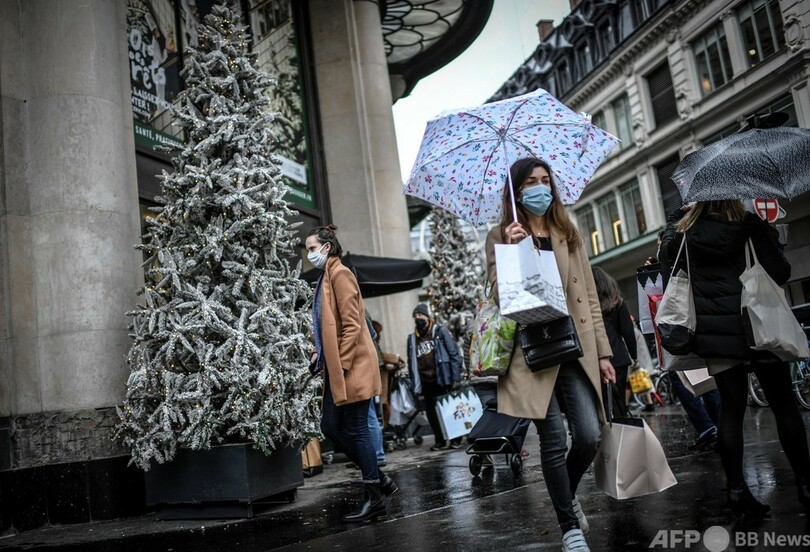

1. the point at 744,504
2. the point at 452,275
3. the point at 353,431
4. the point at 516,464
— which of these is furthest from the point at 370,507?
the point at 452,275

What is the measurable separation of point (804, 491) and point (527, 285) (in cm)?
200

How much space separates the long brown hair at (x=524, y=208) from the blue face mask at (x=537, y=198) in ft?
0.19

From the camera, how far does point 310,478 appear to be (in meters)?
9.08

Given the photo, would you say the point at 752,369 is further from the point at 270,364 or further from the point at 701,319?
the point at 270,364

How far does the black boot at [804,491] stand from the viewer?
13.5ft

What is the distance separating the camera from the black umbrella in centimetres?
1046

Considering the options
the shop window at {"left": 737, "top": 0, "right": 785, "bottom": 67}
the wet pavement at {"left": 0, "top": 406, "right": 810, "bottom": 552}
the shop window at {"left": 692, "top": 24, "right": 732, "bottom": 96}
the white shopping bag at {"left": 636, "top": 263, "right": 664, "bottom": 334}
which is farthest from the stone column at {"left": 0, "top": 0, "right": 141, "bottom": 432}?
the shop window at {"left": 692, "top": 24, "right": 732, "bottom": 96}

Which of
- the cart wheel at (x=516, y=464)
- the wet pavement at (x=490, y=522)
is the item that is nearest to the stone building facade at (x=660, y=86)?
the cart wheel at (x=516, y=464)

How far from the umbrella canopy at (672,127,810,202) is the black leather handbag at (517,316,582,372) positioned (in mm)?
1219

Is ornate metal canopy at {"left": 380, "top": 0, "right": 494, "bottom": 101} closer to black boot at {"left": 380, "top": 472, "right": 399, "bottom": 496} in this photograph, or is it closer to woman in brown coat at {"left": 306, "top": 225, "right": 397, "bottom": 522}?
woman in brown coat at {"left": 306, "top": 225, "right": 397, "bottom": 522}

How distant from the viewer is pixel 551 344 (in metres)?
3.85

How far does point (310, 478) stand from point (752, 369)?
5.96 metres

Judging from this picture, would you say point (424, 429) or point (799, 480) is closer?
point (799, 480)

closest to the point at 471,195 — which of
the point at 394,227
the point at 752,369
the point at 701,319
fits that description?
the point at 701,319
